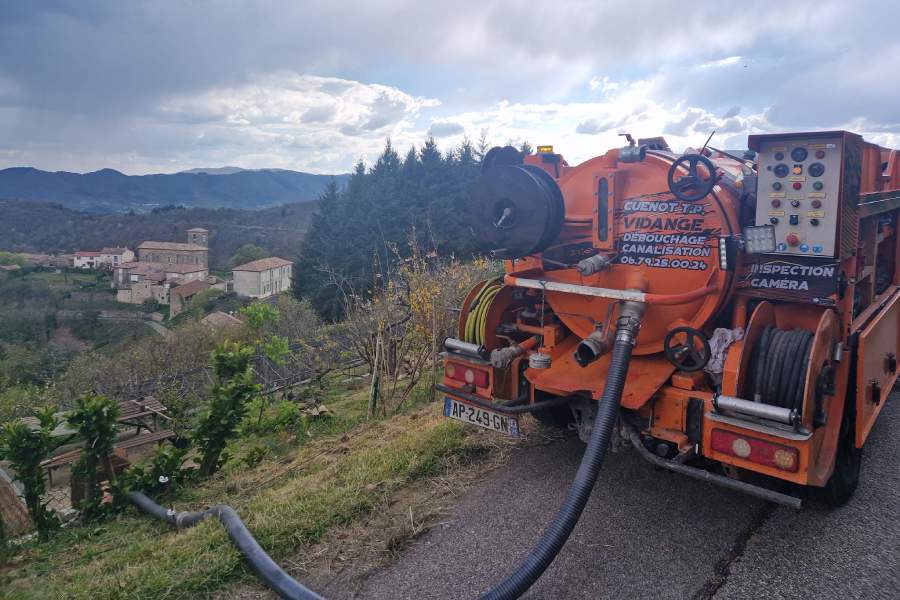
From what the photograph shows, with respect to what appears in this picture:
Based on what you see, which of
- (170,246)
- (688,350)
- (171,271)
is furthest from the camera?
(170,246)

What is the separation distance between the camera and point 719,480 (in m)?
3.00

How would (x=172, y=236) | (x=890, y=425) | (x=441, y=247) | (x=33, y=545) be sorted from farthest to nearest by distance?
(x=172, y=236) < (x=441, y=247) < (x=890, y=425) < (x=33, y=545)

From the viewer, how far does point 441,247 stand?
3391cm

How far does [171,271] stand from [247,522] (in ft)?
237

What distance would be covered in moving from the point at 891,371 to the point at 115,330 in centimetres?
5603

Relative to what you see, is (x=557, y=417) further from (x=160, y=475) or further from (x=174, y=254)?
(x=174, y=254)

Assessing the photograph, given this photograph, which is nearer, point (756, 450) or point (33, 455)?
point (756, 450)

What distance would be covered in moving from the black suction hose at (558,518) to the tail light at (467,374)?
3.84 feet

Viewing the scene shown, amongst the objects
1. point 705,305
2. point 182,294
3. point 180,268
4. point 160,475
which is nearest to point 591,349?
point 705,305

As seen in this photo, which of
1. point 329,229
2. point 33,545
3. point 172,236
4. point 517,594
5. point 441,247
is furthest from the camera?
point 172,236

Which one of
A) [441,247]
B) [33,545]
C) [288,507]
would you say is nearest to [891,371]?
[288,507]

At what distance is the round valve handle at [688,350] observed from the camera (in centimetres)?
343

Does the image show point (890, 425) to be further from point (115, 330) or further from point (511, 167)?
point (115, 330)

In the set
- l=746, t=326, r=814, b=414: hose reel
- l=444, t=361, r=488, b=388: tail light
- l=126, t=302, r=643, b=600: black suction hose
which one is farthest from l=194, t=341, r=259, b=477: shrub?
l=746, t=326, r=814, b=414: hose reel
